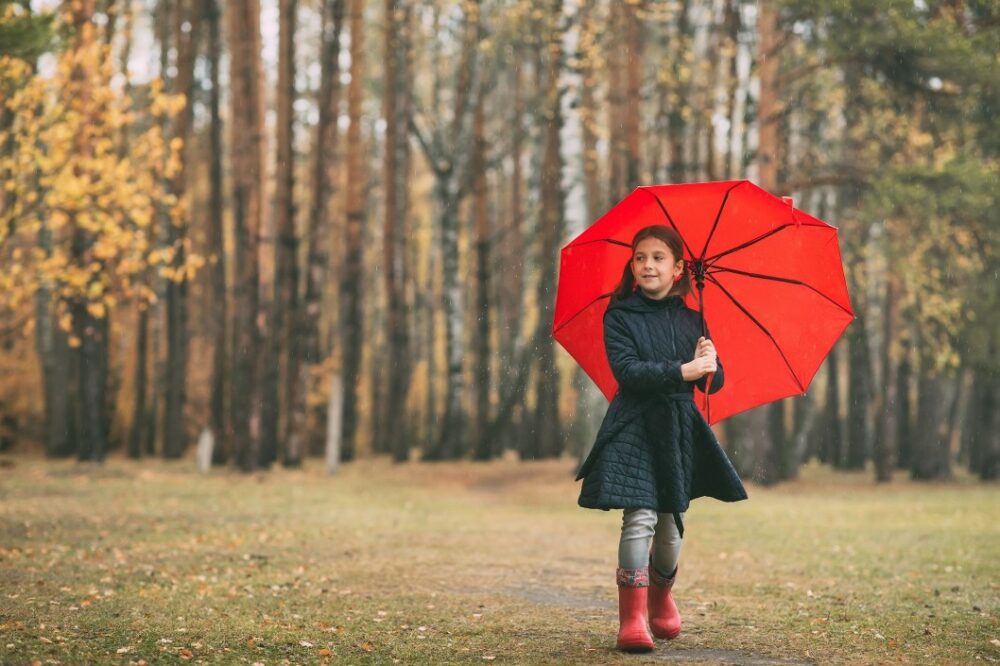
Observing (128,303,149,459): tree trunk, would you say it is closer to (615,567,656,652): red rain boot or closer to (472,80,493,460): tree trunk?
(472,80,493,460): tree trunk

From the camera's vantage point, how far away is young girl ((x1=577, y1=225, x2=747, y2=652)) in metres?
5.53

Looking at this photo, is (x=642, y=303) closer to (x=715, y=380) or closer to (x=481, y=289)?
(x=715, y=380)

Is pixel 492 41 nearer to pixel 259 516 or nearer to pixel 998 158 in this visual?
pixel 998 158

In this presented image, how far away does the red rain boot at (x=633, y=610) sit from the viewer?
5.55 meters

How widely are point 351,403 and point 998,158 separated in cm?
1500

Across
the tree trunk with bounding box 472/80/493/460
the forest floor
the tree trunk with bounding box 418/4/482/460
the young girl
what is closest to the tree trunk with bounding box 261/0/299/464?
the tree trunk with bounding box 418/4/482/460

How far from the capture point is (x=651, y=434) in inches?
221

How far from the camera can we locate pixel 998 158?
19250mm

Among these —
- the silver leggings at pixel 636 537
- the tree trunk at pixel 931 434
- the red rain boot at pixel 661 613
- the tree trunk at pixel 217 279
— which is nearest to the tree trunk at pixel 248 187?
the tree trunk at pixel 217 279

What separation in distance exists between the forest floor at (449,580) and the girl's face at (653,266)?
169 cm

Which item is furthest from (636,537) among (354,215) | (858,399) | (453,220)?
(858,399)

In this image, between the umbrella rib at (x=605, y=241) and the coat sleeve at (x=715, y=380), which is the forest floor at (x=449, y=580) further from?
the umbrella rib at (x=605, y=241)

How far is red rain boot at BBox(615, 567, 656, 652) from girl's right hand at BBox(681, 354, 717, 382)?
906 millimetres

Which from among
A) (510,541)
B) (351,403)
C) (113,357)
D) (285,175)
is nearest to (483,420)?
(351,403)
